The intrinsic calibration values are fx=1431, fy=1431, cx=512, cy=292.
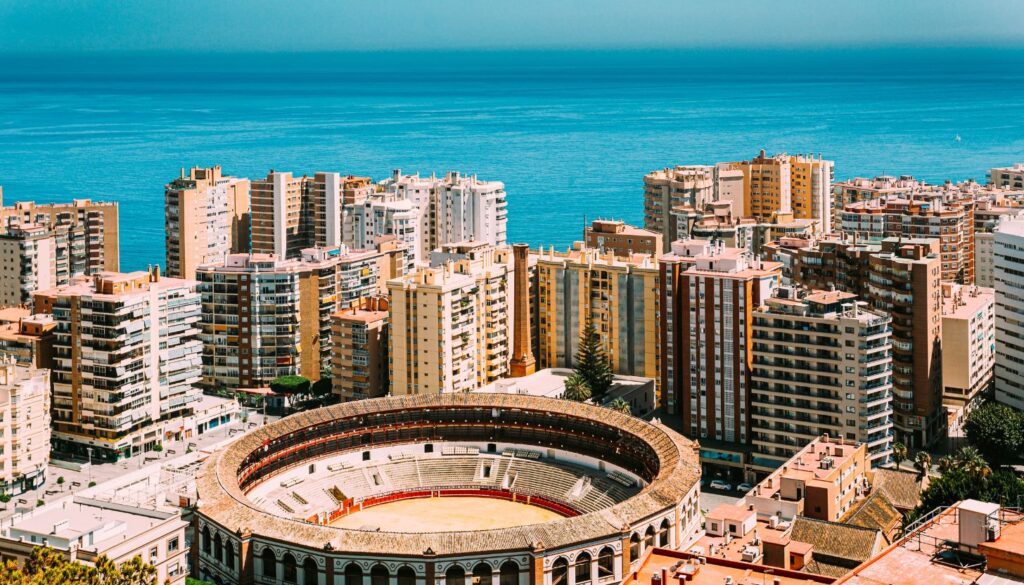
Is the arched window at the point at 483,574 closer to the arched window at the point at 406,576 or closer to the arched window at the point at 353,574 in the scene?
the arched window at the point at 406,576

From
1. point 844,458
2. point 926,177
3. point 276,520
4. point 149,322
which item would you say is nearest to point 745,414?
point 844,458

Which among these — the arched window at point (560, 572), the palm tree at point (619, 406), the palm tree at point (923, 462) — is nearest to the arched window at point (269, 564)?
the arched window at point (560, 572)

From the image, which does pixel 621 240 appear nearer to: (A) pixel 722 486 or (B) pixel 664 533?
(A) pixel 722 486

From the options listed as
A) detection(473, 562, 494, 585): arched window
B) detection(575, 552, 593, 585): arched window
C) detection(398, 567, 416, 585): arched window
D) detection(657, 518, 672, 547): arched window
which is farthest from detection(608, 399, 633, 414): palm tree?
detection(398, 567, 416, 585): arched window

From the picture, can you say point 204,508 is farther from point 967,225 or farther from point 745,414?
point 967,225

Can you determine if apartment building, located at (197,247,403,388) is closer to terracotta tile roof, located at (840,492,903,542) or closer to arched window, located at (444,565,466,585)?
arched window, located at (444,565,466,585)
